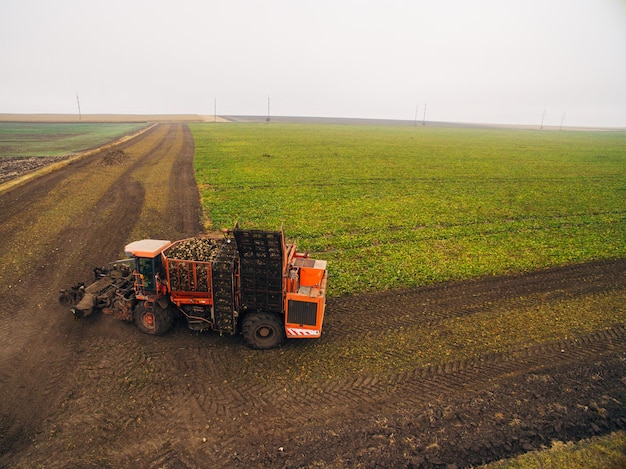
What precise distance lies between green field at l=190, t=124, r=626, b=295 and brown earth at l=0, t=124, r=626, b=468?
288 centimetres

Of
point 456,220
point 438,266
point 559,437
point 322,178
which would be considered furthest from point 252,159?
point 559,437

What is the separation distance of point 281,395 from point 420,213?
714 inches

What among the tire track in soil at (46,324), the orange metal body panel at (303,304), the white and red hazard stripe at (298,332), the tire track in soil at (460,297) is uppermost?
the orange metal body panel at (303,304)

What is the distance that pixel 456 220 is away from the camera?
23625 millimetres

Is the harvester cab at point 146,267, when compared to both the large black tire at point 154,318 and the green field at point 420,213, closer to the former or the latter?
the large black tire at point 154,318

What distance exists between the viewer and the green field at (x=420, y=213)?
17.5 meters

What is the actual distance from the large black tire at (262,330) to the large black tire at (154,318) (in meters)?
2.42

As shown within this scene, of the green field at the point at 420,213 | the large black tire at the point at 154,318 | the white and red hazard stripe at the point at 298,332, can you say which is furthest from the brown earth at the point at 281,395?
the green field at the point at 420,213

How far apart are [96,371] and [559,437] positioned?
11539 mm

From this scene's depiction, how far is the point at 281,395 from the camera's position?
9.48 meters

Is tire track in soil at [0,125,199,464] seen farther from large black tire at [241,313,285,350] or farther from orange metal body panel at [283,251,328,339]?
orange metal body panel at [283,251,328,339]

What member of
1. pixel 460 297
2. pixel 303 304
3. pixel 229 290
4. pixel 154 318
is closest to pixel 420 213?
pixel 460 297

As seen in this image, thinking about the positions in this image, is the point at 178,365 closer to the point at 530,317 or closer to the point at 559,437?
the point at 559,437

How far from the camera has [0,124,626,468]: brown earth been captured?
26.3 feet
